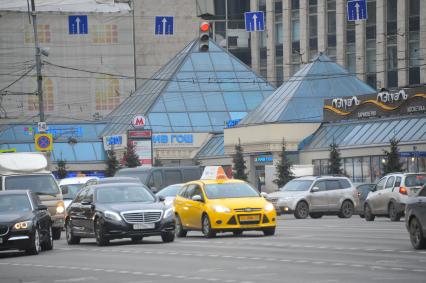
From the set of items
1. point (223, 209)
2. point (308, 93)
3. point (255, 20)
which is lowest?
point (223, 209)

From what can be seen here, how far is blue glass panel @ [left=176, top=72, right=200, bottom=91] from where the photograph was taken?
93.7 metres

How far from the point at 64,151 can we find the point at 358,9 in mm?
49183

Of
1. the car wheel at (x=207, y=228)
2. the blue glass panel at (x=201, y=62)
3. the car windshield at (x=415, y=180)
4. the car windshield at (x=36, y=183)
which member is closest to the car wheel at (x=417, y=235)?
the car wheel at (x=207, y=228)

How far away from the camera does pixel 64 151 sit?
4038 inches

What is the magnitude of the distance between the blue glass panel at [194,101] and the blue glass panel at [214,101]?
0.40 m

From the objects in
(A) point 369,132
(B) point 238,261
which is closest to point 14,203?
(B) point 238,261

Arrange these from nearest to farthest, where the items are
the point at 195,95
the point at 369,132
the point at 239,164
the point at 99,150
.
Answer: the point at 369,132 → the point at 239,164 → the point at 195,95 → the point at 99,150

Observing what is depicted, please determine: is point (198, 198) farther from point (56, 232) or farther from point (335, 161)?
point (335, 161)

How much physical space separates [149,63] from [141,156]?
5968 centimetres

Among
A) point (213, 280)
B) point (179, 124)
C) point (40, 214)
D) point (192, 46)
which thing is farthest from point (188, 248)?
point (192, 46)

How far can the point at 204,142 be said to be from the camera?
92500 millimetres

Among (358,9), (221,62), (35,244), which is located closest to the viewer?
(35,244)

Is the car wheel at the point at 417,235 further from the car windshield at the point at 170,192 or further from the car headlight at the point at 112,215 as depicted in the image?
the car windshield at the point at 170,192

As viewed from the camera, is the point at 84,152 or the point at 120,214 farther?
the point at 84,152
